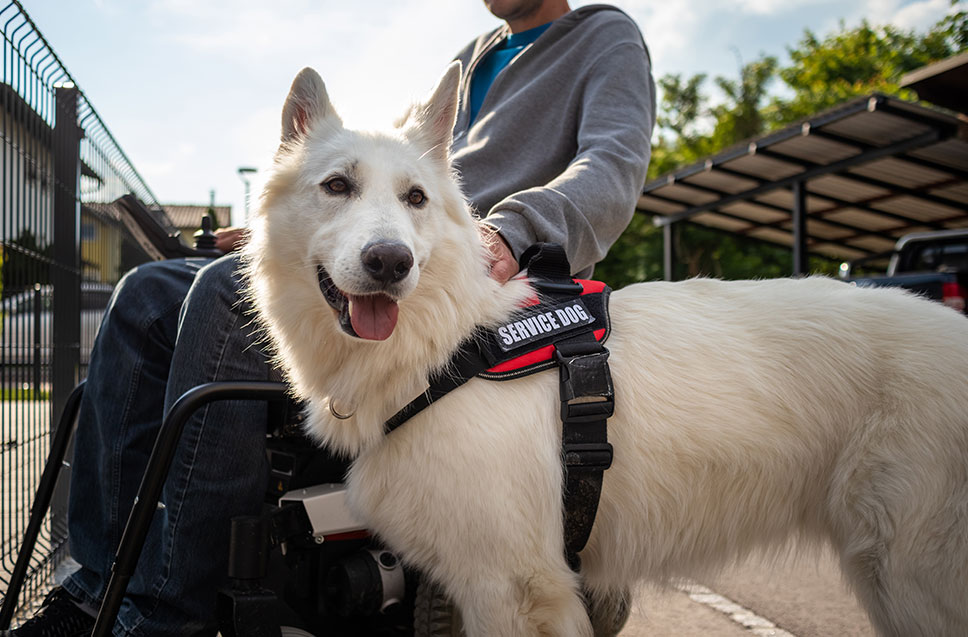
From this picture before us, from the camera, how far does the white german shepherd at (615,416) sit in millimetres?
1928

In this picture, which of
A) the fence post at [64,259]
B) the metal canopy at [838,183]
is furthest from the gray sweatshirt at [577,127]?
the metal canopy at [838,183]

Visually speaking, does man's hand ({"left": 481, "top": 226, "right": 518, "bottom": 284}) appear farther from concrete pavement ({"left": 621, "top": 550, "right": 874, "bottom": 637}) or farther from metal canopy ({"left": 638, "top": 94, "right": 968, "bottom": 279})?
metal canopy ({"left": 638, "top": 94, "right": 968, "bottom": 279})

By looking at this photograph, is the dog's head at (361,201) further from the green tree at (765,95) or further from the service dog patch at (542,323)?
the green tree at (765,95)

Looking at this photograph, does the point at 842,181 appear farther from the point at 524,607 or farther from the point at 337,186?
the point at 524,607

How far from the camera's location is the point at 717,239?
113ft

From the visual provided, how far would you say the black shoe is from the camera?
2330 mm

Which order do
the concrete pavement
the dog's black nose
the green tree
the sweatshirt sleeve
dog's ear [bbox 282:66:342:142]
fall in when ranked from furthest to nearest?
the green tree
the concrete pavement
the sweatshirt sleeve
dog's ear [bbox 282:66:342:142]
the dog's black nose

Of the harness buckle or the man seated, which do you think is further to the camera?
the man seated

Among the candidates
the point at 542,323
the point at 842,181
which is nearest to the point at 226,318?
the point at 542,323

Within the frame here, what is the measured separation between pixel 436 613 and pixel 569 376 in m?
0.84

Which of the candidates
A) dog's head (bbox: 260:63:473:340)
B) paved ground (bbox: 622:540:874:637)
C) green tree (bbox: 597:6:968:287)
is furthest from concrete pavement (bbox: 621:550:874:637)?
green tree (bbox: 597:6:968:287)

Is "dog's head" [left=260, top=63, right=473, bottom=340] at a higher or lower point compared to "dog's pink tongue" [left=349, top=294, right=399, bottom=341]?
higher

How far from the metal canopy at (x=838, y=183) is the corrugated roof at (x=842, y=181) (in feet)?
0.05

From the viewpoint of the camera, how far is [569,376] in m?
2.00
